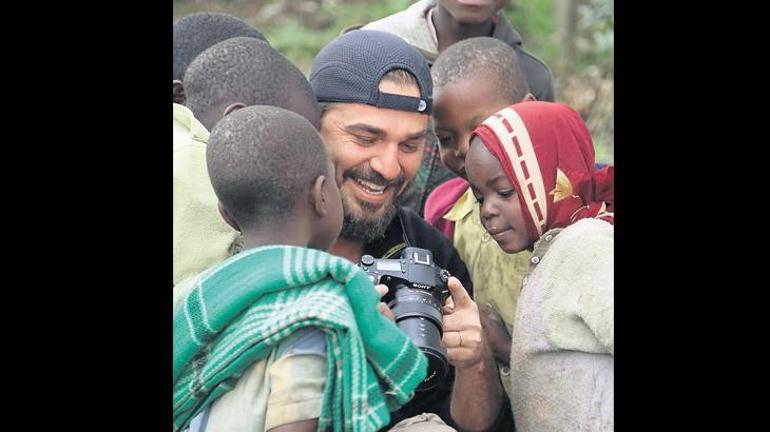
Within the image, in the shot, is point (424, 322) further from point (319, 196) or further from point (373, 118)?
point (373, 118)

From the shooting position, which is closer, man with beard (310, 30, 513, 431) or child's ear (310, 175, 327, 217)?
child's ear (310, 175, 327, 217)

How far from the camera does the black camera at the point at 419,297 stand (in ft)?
8.12

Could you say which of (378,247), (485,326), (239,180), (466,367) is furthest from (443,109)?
(239,180)

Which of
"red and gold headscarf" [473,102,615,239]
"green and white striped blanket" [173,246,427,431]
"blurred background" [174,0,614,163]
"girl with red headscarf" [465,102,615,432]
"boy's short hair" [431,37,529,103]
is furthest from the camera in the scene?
"blurred background" [174,0,614,163]

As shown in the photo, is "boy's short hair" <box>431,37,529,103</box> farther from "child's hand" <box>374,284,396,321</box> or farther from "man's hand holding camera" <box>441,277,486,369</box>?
"child's hand" <box>374,284,396,321</box>

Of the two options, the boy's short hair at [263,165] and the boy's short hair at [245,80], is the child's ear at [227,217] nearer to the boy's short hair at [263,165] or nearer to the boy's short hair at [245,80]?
the boy's short hair at [263,165]

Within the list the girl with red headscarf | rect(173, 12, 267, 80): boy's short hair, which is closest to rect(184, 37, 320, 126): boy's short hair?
rect(173, 12, 267, 80): boy's short hair

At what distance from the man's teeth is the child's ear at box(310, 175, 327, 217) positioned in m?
0.71

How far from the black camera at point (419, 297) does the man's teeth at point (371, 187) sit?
43 centimetres

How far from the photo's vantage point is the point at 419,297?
8.47 feet

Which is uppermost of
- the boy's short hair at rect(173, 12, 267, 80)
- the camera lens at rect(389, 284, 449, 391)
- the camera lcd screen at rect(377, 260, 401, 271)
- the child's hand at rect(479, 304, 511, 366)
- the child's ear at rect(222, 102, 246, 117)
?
the child's ear at rect(222, 102, 246, 117)

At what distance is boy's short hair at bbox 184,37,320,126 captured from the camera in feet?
9.82

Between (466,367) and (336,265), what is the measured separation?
771 millimetres
